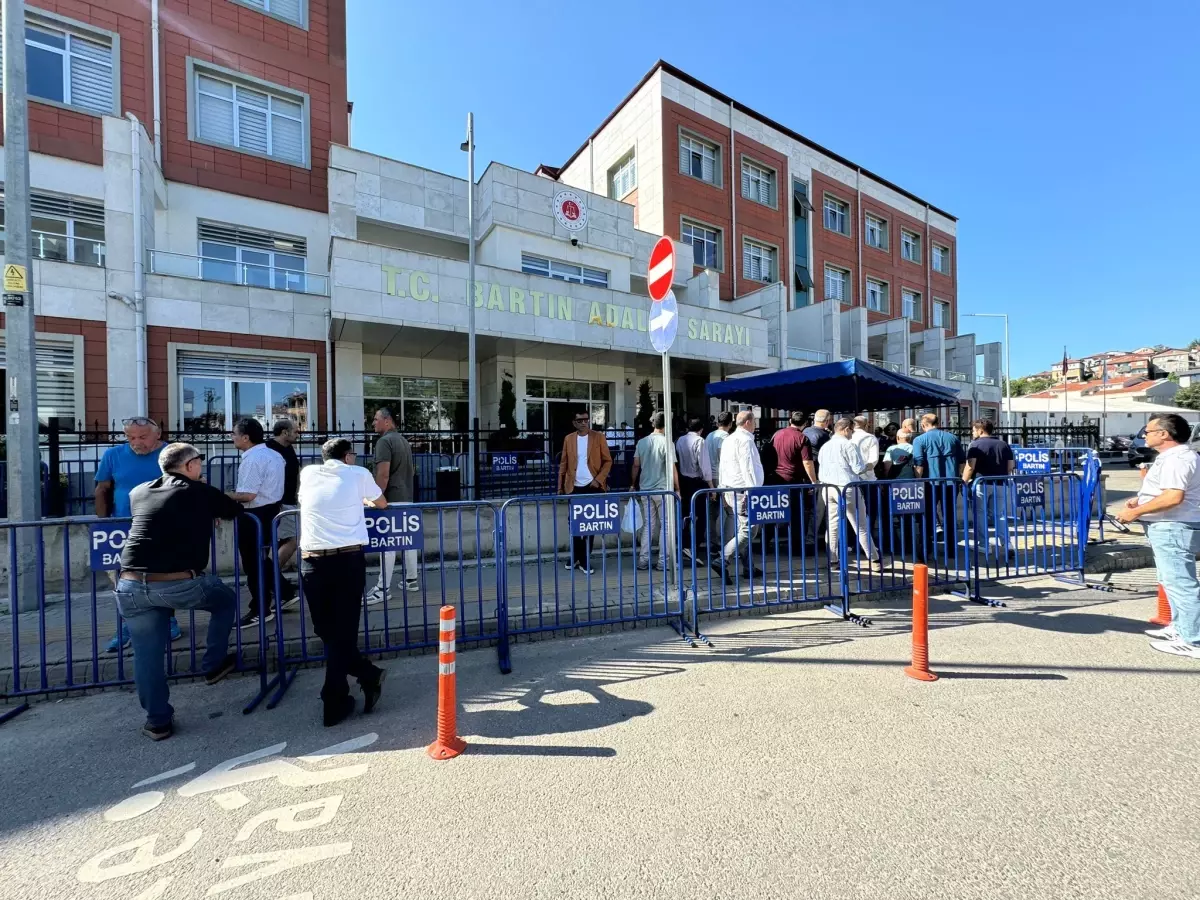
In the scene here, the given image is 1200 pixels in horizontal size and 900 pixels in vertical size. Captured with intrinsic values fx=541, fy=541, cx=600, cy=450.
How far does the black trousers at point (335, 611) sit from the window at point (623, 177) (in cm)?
2262

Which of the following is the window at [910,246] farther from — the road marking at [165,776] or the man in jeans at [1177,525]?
the road marking at [165,776]

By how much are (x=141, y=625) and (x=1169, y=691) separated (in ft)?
22.3

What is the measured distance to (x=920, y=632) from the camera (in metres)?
3.98

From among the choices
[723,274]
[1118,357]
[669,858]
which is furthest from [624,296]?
[1118,357]

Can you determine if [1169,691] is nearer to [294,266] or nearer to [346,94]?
[294,266]

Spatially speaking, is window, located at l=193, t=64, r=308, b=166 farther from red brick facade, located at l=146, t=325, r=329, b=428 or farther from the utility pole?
the utility pole

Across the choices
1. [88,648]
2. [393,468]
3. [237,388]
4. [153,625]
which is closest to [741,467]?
[393,468]

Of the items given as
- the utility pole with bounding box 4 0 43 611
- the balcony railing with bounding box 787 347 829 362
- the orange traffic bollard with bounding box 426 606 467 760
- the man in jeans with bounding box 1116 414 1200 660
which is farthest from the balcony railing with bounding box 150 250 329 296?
the balcony railing with bounding box 787 347 829 362

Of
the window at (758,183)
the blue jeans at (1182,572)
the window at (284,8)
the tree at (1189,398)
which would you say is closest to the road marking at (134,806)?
the blue jeans at (1182,572)

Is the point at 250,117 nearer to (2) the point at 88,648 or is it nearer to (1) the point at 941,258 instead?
(2) the point at 88,648

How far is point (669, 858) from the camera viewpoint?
2.29m

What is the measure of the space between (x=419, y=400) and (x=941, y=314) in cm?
3307

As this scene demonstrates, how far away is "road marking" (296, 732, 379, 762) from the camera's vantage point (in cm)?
312

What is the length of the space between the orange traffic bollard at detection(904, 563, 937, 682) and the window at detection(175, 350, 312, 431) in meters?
12.7
